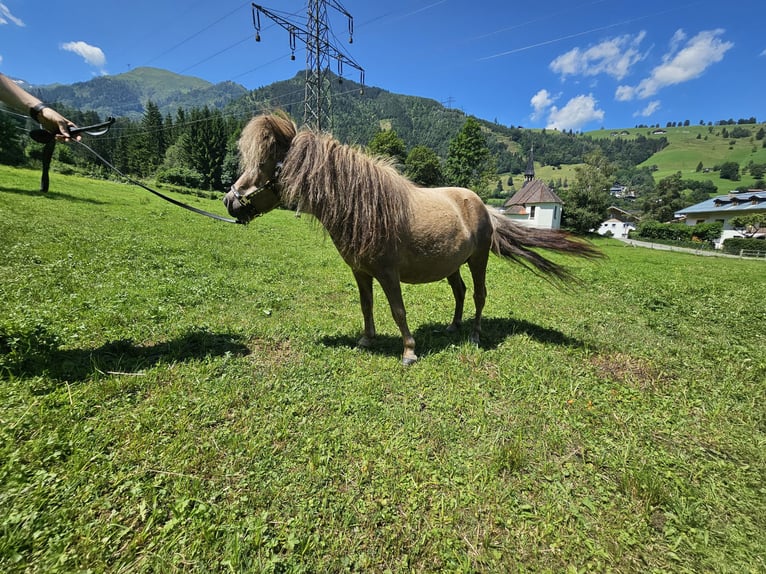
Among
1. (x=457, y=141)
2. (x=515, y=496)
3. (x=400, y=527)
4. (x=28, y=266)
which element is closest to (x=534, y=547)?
(x=515, y=496)

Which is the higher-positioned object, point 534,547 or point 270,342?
point 270,342

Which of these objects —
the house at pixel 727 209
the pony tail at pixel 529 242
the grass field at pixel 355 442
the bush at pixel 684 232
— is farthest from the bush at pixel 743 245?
the pony tail at pixel 529 242

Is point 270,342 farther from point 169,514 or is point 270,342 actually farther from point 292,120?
point 292,120

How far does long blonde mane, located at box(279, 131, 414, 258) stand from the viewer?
3502mm

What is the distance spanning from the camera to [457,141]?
52.1m

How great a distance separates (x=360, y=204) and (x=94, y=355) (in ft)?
10.6

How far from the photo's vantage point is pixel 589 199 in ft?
156

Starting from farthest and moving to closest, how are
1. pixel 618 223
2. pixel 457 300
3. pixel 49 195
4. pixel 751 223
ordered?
pixel 618 223, pixel 751 223, pixel 49 195, pixel 457 300

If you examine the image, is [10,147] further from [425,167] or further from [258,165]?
[258,165]

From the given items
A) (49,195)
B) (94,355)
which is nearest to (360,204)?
(94,355)

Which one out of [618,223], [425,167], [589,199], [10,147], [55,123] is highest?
[425,167]

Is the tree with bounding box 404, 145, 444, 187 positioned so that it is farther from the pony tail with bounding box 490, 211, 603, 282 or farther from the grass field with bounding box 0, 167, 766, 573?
the grass field with bounding box 0, 167, 766, 573

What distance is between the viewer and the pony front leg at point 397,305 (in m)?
3.94

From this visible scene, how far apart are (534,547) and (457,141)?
57.4 meters
